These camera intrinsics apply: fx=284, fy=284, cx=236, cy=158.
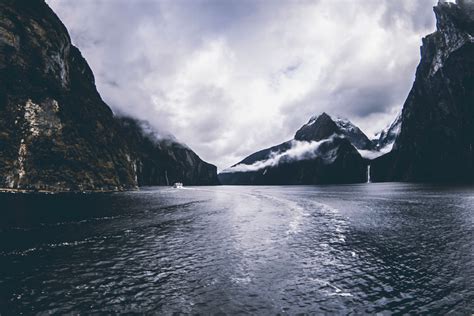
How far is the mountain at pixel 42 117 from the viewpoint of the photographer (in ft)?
371

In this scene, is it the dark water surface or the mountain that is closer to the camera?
the dark water surface

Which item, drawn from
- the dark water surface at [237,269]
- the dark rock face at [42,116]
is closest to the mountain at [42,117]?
the dark rock face at [42,116]

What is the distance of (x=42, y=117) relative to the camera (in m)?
126

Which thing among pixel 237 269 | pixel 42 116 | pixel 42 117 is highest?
pixel 42 116

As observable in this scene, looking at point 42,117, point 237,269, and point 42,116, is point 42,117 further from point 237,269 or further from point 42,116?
point 237,269

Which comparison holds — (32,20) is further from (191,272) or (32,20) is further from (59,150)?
(191,272)

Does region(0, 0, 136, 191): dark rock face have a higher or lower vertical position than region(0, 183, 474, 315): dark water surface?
higher

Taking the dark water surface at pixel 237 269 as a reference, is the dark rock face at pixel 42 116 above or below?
above

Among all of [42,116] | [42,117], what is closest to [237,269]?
[42,117]

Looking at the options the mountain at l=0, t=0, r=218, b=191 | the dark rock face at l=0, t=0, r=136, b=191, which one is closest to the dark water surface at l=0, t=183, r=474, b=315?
the dark rock face at l=0, t=0, r=136, b=191

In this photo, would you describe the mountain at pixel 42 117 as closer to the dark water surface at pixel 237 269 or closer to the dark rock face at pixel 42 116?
the dark rock face at pixel 42 116

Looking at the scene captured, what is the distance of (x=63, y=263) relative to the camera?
23703mm

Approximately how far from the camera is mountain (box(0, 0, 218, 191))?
371ft

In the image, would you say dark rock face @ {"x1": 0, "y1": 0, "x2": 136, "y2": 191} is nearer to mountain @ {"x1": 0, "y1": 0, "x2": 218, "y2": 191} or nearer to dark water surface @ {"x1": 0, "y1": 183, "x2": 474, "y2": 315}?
mountain @ {"x1": 0, "y1": 0, "x2": 218, "y2": 191}
